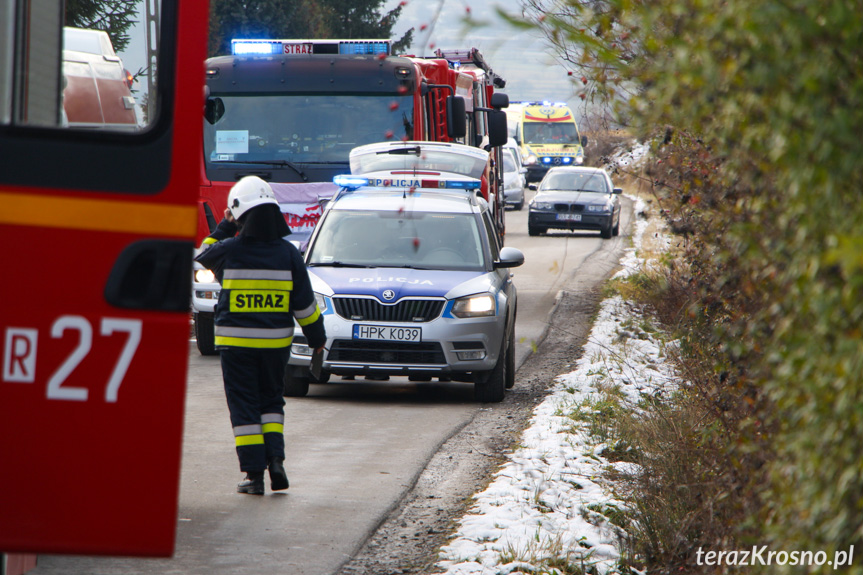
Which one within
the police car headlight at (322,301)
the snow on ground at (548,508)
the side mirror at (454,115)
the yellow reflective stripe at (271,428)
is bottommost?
the snow on ground at (548,508)

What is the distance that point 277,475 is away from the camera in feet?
24.0

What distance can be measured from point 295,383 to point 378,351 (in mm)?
978

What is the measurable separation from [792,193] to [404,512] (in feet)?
16.1

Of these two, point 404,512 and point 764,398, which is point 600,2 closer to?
point 764,398

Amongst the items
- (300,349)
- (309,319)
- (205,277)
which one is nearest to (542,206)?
(205,277)

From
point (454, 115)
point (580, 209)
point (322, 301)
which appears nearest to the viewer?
point (322, 301)

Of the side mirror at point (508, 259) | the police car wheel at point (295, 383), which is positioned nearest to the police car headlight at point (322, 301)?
the police car wheel at point (295, 383)

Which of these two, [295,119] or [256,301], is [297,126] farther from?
[256,301]

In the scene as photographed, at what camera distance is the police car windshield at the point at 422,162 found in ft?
43.6

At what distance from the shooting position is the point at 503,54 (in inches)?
149

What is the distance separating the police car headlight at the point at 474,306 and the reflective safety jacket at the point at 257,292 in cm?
341

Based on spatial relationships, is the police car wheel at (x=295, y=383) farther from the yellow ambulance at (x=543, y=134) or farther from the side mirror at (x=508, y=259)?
the yellow ambulance at (x=543, y=134)

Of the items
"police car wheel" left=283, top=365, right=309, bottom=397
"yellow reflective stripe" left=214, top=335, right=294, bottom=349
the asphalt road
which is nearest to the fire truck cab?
the asphalt road

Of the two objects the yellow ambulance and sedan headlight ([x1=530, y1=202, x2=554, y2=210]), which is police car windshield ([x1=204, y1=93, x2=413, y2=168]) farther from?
the yellow ambulance
